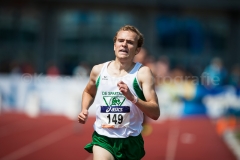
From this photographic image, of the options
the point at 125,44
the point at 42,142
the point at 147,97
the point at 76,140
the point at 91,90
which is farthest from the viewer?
the point at 76,140

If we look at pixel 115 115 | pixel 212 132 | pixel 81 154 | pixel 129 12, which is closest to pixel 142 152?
pixel 115 115

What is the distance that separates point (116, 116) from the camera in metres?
5.01

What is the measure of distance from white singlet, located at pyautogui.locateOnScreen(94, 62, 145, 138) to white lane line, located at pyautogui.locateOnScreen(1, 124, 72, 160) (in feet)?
17.0

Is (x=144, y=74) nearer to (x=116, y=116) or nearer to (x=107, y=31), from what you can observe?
(x=116, y=116)

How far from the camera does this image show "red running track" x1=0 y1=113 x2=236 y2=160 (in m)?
10.5

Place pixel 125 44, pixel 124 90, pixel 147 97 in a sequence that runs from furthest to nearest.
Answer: pixel 125 44, pixel 147 97, pixel 124 90

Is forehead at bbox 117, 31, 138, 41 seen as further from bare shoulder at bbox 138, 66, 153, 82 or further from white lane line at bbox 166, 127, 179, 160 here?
white lane line at bbox 166, 127, 179, 160

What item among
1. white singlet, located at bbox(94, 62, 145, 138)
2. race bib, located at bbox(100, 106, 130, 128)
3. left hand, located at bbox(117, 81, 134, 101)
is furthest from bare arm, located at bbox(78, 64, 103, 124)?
left hand, located at bbox(117, 81, 134, 101)

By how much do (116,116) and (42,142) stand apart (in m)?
7.36

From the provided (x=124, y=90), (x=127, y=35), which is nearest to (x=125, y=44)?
(x=127, y=35)

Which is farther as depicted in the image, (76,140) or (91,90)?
(76,140)

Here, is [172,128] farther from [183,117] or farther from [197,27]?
[197,27]

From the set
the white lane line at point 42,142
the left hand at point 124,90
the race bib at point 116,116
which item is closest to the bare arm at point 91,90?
the race bib at point 116,116

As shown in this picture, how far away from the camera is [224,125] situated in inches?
607
